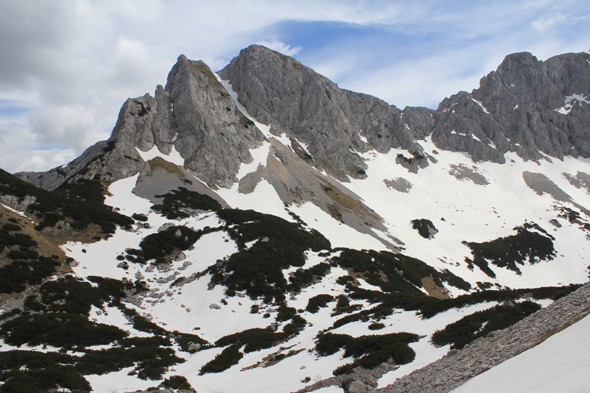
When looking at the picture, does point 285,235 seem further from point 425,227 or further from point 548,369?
point 425,227

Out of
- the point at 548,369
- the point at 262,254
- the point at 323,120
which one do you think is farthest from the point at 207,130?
the point at 548,369

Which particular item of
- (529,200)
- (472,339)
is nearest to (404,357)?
(472,339)

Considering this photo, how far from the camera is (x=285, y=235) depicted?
4844 centimetres

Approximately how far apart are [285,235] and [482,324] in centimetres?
3737

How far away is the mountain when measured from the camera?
15.3 meters

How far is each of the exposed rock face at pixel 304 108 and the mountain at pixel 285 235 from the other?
0.81 metres

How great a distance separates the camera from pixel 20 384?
35.7ft

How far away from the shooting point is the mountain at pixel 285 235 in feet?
50.3

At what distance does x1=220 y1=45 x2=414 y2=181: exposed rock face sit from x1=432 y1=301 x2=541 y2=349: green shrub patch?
88.4m

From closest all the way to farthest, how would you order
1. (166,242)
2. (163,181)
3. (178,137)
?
(166,242)
(163,181)
(178,137)

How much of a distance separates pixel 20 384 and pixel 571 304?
20.0m

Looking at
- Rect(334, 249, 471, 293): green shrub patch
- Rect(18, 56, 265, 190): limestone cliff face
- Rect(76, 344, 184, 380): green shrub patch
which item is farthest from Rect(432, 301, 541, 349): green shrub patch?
Rect(18, 56, 265, 190): limestone cliff face

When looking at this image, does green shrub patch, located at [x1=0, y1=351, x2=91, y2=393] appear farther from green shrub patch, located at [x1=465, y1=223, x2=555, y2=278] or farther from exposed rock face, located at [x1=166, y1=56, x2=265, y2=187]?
green shrub patch, located at [x1=465, y1=223, x2=555, y2=278]

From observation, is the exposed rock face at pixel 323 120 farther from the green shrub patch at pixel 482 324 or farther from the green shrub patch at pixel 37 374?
the green shrub patch at pixel 482 324
